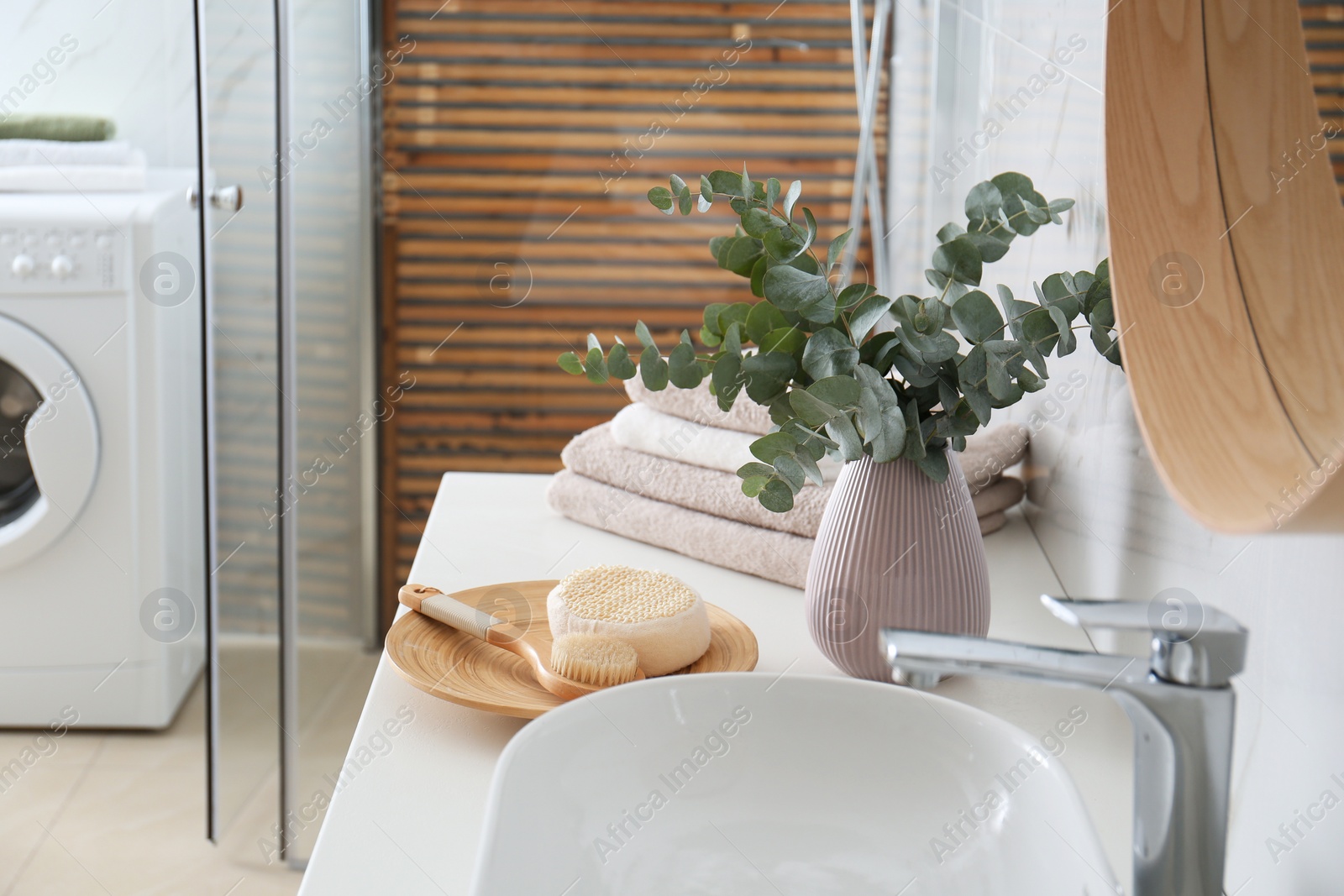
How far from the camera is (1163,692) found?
15.3 inches

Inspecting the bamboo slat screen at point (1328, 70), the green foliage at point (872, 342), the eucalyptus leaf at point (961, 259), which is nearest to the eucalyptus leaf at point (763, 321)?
the green foliage at point (872, 342)

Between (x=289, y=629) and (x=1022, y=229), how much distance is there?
144 centimetres

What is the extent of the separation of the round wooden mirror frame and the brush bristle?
1.14ft

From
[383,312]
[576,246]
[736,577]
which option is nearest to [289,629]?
[383,312]

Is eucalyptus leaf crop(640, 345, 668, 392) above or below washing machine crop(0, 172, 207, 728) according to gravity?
above

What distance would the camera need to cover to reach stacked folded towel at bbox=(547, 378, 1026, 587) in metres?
0.92

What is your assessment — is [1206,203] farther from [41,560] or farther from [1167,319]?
[41,560]

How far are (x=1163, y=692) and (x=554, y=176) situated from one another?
179cm

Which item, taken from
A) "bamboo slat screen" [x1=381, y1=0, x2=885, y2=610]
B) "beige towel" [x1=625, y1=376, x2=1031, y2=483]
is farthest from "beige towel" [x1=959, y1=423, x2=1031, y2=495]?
"bamboo slat screen" [x1=381, y1=0, x2=885, y2=610]

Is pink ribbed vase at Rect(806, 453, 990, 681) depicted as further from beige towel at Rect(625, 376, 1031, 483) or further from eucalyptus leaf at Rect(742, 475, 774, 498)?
beige towel at Rect(625, 376, 1031, 483)

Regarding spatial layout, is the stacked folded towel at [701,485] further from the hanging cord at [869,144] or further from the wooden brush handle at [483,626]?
the hanging cord at [869,144]

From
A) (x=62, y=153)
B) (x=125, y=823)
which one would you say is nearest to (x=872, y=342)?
(x=125, y=823)

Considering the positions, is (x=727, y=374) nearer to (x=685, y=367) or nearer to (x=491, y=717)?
(x=685, y=367)

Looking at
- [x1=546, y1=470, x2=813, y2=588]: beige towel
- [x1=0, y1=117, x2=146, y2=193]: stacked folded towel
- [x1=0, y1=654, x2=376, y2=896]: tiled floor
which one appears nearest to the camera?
[x1=546, y1=470, x2=813, y2=588]: beige towel
